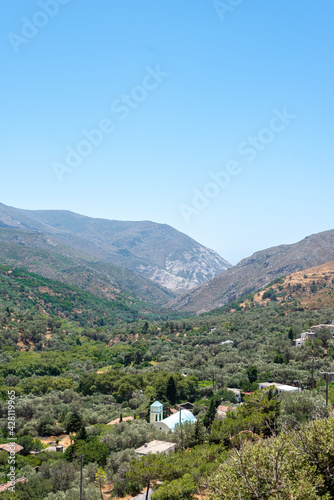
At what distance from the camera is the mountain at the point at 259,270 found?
461 feet

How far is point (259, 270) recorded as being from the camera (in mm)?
161000

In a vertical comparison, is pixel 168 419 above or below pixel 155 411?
below

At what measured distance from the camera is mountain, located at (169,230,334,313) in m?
140

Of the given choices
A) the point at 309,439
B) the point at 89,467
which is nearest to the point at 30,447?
the point at 89,467

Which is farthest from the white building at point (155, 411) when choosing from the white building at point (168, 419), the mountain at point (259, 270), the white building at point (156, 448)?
the mountain at point (259, 270)

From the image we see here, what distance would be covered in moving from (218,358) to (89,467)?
1284 inches

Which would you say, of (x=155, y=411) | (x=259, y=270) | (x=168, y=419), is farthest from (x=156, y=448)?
(x=259, y=270)

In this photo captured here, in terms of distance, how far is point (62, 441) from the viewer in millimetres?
31891

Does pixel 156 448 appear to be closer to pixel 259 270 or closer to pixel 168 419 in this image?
pixel 168 419

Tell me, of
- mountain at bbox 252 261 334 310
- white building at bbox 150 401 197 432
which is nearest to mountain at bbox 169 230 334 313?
mountain at bbox 252 261 334 310

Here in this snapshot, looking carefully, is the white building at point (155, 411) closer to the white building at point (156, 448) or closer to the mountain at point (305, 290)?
the white building at point (156, 448)

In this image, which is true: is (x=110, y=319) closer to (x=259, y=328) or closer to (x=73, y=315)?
(x=73, y=315)

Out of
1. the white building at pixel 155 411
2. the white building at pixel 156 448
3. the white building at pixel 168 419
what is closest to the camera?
the white building at pixel 156 448

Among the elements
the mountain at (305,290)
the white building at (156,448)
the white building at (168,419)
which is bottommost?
the white building at (168,419)
